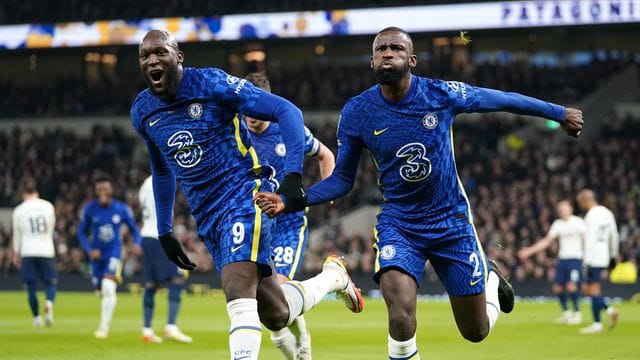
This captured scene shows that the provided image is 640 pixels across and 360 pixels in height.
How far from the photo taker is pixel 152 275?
16062 millimetres

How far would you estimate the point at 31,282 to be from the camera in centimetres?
1998

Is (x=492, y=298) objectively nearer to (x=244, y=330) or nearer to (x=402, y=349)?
(x=402, y=349)

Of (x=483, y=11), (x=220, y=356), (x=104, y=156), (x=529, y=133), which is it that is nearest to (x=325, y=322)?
(x=220, y=356)

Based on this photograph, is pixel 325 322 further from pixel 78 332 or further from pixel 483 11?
pixel 483 11

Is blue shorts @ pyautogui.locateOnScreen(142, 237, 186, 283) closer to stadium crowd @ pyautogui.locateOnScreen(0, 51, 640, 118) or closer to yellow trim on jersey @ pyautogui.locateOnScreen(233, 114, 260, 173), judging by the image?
yellow trim on jersey @ pyautogui.locateOnScreen(233, 114, 260, 173)

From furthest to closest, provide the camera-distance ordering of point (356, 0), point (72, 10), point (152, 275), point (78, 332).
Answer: point (72, 10) < point (356, 0) < point (78, 332) < point (152, 275)

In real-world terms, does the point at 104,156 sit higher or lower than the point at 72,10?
lower

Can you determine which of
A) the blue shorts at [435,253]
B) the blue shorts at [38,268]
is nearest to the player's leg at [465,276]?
the blue shorts at [435,253]

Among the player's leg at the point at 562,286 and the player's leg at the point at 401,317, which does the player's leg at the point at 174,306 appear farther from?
the player's leg at the point at 401,317

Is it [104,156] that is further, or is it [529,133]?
[104,156]

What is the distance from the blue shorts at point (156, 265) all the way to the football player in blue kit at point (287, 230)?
5505mm

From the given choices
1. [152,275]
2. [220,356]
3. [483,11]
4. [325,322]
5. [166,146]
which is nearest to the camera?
[166,146]

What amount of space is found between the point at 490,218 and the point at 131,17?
45.4 ft

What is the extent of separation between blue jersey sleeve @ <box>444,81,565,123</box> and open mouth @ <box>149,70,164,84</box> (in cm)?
205
